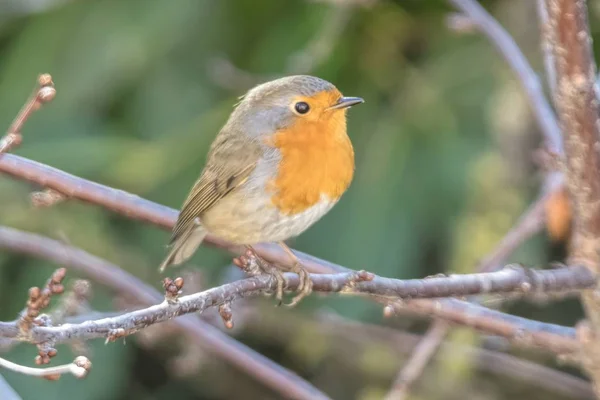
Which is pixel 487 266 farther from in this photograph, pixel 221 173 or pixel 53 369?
pixel 53 369

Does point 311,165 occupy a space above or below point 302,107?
below

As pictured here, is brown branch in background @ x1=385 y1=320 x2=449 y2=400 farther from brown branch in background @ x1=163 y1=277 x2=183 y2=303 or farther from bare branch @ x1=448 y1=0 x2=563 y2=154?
brown branch in background @ x1=163 y1=277 x2=183 y2=303

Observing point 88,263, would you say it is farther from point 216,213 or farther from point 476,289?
point 476,289

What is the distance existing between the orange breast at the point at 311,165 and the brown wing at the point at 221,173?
11 centimetres

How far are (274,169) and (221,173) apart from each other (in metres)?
0.24

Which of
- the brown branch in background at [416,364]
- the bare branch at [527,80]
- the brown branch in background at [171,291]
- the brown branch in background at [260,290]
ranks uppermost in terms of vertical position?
the bare branch at [527,80]

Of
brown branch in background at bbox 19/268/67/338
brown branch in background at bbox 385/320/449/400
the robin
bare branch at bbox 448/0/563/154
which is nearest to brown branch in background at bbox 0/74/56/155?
brown branch in background at bbox 19/268/67/338

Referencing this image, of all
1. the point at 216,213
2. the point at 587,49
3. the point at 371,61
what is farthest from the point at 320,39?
the point at 587,49

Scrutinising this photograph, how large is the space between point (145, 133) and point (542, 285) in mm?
1920

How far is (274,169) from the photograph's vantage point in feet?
8.55

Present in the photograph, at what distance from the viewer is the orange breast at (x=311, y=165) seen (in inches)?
99.0

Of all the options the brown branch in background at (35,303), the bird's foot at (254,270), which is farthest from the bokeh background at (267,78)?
the brown branch in background at (35,303)

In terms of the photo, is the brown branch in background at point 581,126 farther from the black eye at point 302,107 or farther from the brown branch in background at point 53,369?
the brown branch in background at point 53,369

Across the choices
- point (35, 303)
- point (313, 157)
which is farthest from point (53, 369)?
point (313, 157)
